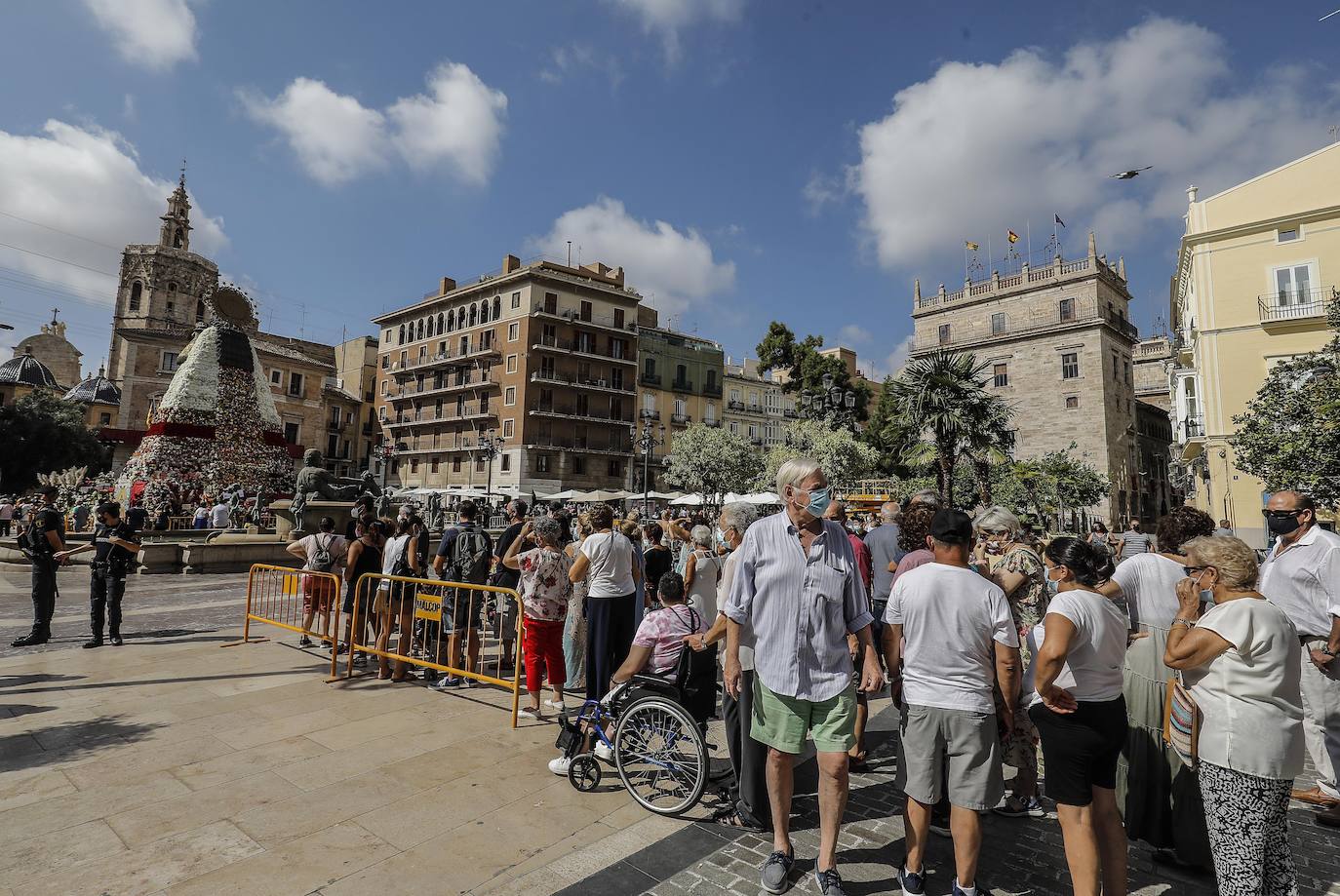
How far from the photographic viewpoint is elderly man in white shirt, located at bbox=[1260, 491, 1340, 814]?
3.85m

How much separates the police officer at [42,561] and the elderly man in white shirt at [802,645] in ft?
27.4

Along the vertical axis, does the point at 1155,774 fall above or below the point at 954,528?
below

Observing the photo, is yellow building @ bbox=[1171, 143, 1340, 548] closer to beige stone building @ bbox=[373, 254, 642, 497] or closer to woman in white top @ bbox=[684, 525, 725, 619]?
woman in white top @ bbox=[684, 525, 725, 619]

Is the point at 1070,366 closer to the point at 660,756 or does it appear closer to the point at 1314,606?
the point at 1314,606

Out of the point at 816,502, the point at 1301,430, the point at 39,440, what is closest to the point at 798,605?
the point at 816,502

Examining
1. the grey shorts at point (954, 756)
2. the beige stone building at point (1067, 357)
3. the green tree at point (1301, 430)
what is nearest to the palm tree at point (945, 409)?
the green tree at point (1301, 430)

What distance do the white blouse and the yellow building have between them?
26893 millimetres

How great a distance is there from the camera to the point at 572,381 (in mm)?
46531

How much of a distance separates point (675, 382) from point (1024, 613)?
1895 inches

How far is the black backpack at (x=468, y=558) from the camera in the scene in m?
6.76

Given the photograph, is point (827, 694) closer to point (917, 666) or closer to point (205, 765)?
point (917, 666)

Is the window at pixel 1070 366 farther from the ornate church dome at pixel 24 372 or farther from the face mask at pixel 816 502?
the ornate church dome at pixel 24 372

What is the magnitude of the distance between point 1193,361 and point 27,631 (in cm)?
3953

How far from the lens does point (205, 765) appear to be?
432 centimetres
